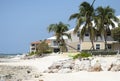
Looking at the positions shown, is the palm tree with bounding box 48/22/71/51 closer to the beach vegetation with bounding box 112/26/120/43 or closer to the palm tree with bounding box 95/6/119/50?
the beach vegetation with bounding box 112/26/120/43

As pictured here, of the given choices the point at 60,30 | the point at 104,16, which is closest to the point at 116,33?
the point at 104,16

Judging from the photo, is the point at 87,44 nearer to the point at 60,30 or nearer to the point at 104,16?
the point at 104,16

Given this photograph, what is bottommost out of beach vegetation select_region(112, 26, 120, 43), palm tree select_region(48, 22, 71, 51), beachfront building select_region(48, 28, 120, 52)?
beachfront building select_region(48, 28, 120, 52)

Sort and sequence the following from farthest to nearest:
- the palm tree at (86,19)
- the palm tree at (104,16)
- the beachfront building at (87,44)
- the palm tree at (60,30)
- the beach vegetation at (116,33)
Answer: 1. the palm tree at (60,30)
2. the beachfront building at (87,44)
3. the beach vegetation at (116,33)
4. the palm tree at (104,16)
5. the palm tree at (86,19)

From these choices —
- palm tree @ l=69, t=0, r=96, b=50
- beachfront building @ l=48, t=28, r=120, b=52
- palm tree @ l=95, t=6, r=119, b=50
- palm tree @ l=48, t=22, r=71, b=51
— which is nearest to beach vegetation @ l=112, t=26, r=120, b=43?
A: beachfront building @ l=48, t=28, r=120, b=52

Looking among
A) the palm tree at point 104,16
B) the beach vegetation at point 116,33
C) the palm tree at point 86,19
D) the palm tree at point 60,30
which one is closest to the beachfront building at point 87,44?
the beach vegetation at point 116,33

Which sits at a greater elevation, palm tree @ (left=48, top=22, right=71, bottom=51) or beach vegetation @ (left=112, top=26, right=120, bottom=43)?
palm tree @ (left=48, top=22, right=71, bottom=51)

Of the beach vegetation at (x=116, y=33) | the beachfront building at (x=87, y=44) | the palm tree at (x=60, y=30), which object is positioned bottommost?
the beachfront building at (x=87, y=44)

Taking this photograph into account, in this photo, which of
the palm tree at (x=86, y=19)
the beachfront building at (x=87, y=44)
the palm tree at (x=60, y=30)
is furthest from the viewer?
the palm tree at (x=60, y=30)

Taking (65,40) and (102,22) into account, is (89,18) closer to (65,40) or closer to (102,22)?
(102,22)

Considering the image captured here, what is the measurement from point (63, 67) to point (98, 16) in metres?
25.8

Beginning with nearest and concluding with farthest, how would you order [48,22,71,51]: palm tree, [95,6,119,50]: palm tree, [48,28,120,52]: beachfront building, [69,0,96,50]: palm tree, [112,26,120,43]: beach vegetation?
[69,0,96,50]: palm tree
[95,6,119,50]: palm tree
[112,26,120,43]: beach vegetation
[48,28,120,52]: beachfront building
[48,22,71,51]: palm tree

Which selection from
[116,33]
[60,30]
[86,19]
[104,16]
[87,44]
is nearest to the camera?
[86,19]

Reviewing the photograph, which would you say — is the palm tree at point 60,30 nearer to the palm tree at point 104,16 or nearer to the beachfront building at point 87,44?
the beachfront building at point 87,44
